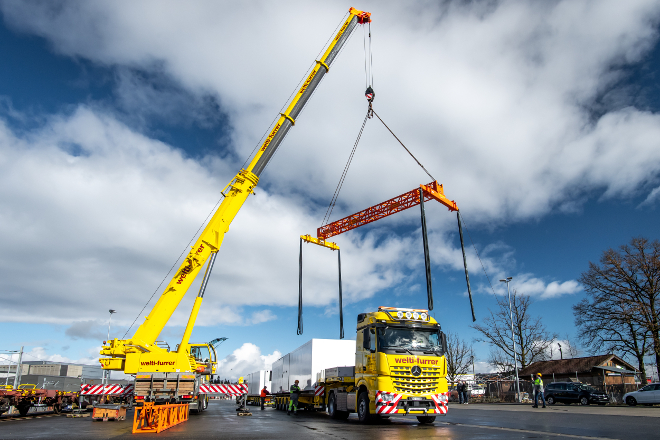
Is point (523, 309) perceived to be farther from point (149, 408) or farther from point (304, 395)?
A: point (149, 408)

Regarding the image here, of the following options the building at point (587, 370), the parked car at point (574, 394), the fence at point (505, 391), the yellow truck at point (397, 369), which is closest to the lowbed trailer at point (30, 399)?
the yellow truck at point (397, 369)

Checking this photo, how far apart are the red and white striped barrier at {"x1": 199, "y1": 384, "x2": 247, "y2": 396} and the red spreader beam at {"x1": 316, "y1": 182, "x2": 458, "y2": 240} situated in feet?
45.7

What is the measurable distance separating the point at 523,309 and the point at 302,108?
34685 millimetres

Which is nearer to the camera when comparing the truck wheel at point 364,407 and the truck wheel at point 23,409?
the truck wheel at point 364,407

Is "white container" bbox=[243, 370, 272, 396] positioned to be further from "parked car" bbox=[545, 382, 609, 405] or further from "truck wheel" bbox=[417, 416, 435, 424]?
"truck wheel" bbox=[417, 416, 435, 424]

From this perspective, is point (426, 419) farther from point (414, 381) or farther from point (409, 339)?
point (409, 339)

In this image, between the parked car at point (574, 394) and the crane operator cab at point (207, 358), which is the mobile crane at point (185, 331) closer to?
the crane operator cab at point (207, 358)

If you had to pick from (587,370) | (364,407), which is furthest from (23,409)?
(587,370)

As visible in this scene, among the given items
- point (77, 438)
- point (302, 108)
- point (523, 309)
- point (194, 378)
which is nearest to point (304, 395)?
point (194, 378)

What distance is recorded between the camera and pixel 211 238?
17734 mm

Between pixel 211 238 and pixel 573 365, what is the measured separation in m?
49.3

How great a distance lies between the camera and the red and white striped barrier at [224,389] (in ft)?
57.1

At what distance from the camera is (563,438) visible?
8.34 m

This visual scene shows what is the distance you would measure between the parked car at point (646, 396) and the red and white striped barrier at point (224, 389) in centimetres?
2227
